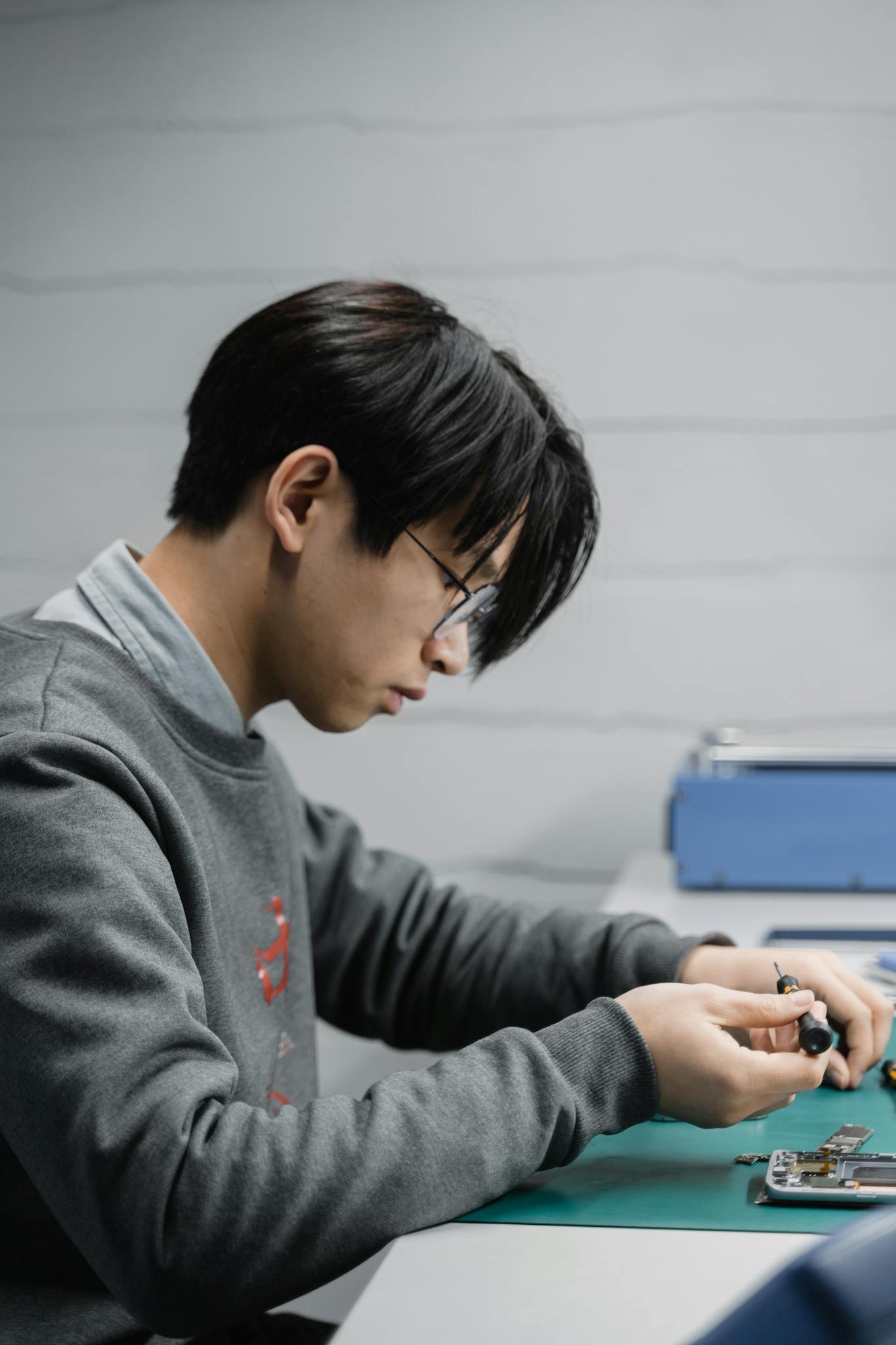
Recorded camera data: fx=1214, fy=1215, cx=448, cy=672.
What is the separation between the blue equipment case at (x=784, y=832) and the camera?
4.71 feet

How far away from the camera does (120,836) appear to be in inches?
26.6

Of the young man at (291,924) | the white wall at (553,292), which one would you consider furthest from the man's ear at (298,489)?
the white wall at (553,292)

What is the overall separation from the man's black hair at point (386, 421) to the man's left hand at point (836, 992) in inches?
13.6

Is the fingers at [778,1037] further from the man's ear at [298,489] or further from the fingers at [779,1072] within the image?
the man's ear at [298,489]

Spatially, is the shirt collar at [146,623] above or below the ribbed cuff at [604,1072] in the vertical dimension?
above

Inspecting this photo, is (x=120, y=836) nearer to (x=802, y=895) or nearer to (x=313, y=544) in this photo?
(x=313, y=544)

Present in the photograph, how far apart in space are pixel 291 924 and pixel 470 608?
0.31 meters

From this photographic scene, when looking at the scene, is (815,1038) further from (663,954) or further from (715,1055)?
(663,954)

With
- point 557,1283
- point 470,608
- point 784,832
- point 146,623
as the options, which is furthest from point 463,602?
point 784,832

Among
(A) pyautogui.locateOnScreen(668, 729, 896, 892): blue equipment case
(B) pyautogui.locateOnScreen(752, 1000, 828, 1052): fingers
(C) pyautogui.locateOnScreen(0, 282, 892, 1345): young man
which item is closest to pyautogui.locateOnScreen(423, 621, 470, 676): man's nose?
(C) pyautogui.locateOnScreen(0, 282, 892, 1345): young man

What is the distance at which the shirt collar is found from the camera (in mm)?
881

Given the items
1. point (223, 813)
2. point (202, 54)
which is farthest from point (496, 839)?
point (202, 54)

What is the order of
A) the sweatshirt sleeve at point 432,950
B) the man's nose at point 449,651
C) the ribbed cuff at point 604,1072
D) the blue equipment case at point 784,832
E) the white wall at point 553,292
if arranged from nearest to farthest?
the ribbed cuff at point 604,1072 → the man's nose at point 449,651 → the sweatshirt sleeve at point 432,950 → the blue equipment case at point 784,832 → the white wall at point 553,292

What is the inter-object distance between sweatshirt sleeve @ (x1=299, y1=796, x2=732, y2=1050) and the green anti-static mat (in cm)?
22
